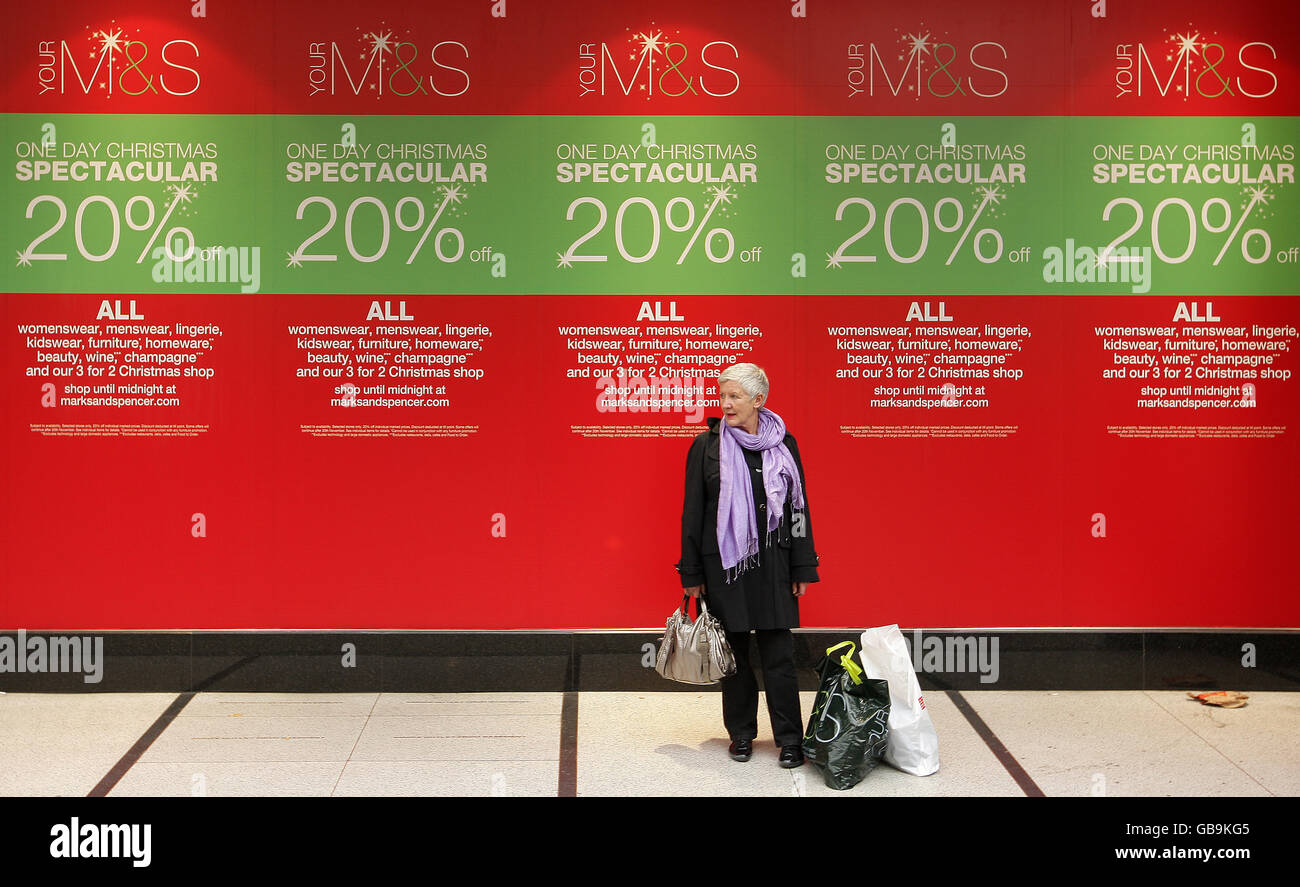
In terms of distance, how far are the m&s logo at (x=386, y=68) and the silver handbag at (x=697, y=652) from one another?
2.71 metres

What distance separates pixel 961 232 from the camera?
5.32m

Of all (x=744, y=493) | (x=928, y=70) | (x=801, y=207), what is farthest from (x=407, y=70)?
(x=744, y=493)

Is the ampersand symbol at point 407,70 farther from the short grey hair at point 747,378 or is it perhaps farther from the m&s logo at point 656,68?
the short grey hair at point 747,378

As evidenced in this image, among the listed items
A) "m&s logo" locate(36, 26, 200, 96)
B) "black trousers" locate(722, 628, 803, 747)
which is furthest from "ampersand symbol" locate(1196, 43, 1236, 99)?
"m&s logo" locate(36, 26, 200, 96)

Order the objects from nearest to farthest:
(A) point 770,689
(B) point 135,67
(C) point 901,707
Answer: (C) point 901,707 → (A) point 770,689 → (B) point 135,67

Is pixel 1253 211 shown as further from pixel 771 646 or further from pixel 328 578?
pixel 328 578

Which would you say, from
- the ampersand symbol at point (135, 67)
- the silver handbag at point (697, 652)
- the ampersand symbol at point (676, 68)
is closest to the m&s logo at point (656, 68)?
the ampersand symbol at point (676, 68)

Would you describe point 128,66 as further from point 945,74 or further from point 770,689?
point 770,689

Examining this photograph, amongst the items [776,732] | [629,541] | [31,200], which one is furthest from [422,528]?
[31,200]

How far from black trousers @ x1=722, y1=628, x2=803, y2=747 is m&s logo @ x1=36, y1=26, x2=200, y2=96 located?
3566 millimetres

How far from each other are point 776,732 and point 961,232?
8.14 ft

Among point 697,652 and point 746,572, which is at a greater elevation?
point 746,572

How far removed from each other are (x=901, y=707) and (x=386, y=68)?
361 centimetres

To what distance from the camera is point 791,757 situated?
14.3 feet
